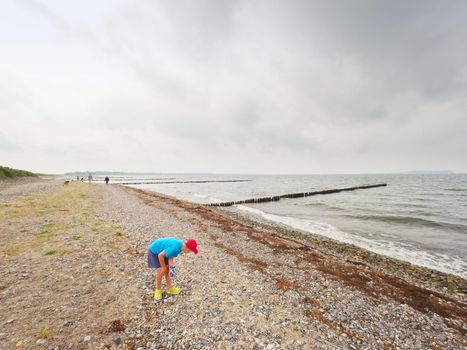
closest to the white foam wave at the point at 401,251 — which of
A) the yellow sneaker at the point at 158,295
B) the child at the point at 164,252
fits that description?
the child at the point at 164,252

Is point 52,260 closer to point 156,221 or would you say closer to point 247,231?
point 156,221

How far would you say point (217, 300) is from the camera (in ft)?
23.9

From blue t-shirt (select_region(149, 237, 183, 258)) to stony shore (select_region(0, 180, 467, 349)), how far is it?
5.74ft

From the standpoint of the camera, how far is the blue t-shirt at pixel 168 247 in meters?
6.60

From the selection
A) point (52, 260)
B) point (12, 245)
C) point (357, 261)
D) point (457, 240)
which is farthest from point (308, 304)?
point (457, 240)

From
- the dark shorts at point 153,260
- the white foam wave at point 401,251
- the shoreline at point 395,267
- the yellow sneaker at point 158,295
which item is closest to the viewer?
the dark shorts at point 153,260

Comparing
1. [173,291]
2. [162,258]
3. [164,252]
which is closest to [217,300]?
[173,291]

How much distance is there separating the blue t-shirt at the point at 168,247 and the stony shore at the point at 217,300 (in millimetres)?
1749

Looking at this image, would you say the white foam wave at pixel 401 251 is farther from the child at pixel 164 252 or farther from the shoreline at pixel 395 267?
the child at pixel 164 252

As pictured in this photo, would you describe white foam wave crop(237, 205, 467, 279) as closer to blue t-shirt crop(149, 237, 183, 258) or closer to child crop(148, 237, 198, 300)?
child crop(148, 237, 198, 300)

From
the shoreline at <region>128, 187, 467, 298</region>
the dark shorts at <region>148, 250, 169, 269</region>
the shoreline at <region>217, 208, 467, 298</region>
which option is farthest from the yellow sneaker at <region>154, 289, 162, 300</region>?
the shoreline at <region>217, 208, 467, 298</region>

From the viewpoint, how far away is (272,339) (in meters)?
5.68

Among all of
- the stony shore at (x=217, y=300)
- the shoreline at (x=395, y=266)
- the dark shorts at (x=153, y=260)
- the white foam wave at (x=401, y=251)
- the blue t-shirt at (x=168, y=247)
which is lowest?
the white foam wave at (x=401, y=251)

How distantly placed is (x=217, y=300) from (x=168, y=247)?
2618 mm
